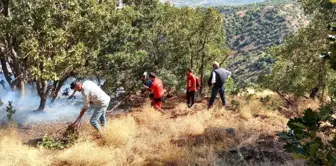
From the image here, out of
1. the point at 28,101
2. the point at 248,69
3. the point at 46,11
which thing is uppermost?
the point at 46,11

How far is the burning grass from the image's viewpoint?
721 centimetres

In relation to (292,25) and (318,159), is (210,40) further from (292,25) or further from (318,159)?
(292,25)

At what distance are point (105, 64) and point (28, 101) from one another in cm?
369

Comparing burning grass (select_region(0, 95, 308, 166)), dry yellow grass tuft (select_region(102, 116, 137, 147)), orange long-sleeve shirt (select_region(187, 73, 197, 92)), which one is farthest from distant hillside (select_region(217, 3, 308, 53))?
dry yellow grass tuft (select_region(102, 116, 137, 147))

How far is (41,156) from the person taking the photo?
7523 millimetres

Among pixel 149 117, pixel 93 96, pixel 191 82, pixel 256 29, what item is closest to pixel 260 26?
pixel 256 29

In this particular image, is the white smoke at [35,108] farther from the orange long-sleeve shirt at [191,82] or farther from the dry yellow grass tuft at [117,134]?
the dry yellow grass tuft at [117,134]

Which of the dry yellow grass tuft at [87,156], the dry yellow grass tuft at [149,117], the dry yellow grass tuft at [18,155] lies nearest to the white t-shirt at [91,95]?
the dry yellow grass tuft at [87,156]

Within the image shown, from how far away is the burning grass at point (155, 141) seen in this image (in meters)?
7.21

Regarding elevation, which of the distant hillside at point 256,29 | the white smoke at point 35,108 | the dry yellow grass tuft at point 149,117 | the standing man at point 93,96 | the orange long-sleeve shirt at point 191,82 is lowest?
the distant hillside at point 256,29

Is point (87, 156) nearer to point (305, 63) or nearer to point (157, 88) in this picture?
point (157, 88)

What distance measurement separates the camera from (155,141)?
8430 mm

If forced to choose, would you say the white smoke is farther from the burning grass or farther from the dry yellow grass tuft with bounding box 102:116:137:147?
the dry yellow grass tuft with bounding box 102:116:137:147

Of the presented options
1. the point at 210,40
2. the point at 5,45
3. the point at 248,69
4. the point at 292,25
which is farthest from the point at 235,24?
the point at 5,45
